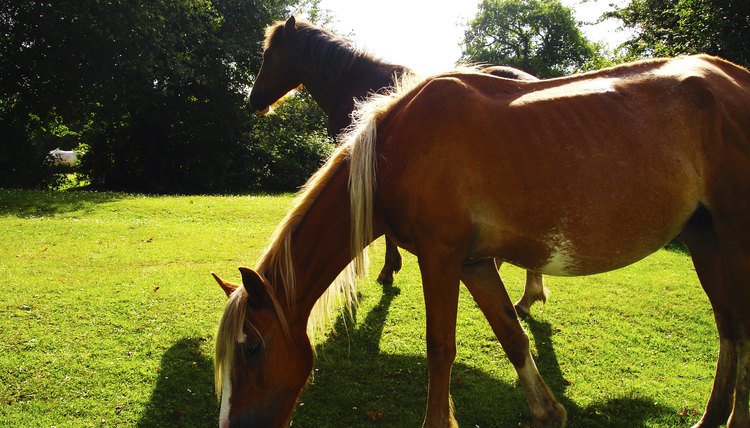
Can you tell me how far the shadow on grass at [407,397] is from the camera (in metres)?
3.65

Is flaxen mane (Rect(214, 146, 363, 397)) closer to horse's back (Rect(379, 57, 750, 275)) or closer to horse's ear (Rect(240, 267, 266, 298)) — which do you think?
horse's ear (Rect(240, 267, 266, 298))

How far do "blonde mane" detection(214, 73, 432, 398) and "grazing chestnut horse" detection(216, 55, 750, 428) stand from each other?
0.01m

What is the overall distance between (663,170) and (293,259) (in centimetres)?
232

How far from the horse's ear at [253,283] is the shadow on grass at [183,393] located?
156 centimetres

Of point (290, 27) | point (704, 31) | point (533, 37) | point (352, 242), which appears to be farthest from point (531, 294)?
point (533, 37)

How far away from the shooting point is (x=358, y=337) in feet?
16.6

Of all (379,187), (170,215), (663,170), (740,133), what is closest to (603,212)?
(663,170)

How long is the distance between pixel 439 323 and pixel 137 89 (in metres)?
19.6

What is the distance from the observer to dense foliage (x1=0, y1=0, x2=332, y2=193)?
1650 cm


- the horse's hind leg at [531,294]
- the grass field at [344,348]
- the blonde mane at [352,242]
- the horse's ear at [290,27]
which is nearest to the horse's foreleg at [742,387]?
the grass field at [344,348]

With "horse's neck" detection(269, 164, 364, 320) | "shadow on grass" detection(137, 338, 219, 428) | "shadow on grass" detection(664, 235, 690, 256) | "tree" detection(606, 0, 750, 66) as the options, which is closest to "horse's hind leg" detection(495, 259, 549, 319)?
"horse's neck" detection(269, 164, 364, 320)

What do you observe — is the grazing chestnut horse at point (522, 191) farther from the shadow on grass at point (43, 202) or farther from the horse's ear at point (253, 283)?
the shadow on grass at point (43, 202)

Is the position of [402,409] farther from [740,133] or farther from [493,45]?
[493,45]

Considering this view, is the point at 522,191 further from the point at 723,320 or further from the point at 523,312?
the point at 523,312
